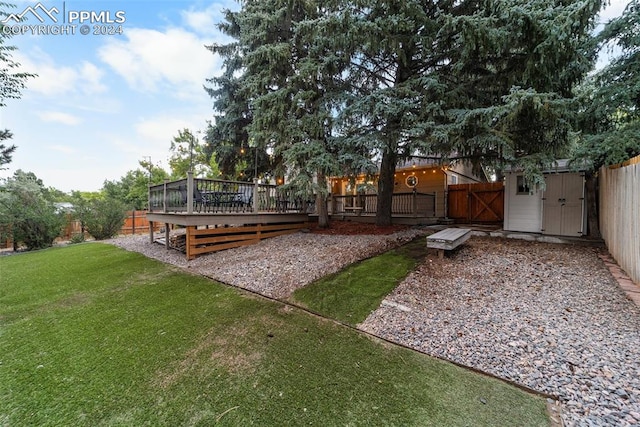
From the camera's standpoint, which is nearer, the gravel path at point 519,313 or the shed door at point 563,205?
the gravel path at point 519,313

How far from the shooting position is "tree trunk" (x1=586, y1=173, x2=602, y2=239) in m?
6.57

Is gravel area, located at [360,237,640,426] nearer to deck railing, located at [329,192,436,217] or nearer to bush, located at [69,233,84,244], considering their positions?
deck railing, located at [329,192,436,217]

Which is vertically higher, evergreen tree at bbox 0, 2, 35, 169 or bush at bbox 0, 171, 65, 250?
evergreen tree at bbox 0, 2, 35, 169

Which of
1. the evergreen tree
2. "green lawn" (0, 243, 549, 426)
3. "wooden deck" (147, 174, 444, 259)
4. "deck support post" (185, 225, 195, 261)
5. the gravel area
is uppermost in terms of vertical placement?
the evergreen tree

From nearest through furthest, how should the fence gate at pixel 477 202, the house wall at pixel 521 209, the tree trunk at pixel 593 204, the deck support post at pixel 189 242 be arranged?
the tree trunk at pixel 593 204
the deck support post at pixel 189 242
the house wall at pixel 521 209
the fence gate at pixel 477 202

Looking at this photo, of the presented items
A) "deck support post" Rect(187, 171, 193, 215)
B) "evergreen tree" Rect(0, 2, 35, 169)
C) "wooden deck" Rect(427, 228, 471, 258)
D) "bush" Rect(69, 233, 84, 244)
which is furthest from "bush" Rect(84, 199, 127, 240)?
"wooden deck" Rect(427, 228, 471, 258)

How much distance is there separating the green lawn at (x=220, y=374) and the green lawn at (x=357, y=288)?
1.19 ft

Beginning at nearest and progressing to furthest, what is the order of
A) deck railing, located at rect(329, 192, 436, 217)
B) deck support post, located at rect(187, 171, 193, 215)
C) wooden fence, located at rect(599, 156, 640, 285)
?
wooden fence, located at rect(599, 156, 640, 285) < deck support post, located at rect(187, 171, 193, 215) < deck railing, located at rect(329, 192, 436, 217)

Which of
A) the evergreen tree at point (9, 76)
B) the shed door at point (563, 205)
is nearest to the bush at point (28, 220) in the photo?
the evergreen tree at point (9, 76)

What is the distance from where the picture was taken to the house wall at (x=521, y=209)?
761 centimetres

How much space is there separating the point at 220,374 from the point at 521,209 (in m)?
9.17

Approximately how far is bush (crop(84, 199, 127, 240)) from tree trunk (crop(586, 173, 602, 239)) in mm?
19823

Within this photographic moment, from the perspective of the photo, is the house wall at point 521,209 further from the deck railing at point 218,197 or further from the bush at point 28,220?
the bush at point 28,220

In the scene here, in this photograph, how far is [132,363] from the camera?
8.70 feet
